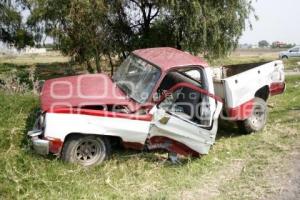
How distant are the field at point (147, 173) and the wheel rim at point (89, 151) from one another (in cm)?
20

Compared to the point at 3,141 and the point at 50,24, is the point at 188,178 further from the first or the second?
the point at 50,24

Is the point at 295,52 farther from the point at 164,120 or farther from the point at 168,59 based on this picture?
the point at 164,120

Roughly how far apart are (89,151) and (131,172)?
0.73 meters

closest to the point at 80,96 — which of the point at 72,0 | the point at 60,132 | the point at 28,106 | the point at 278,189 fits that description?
the point at 60,132

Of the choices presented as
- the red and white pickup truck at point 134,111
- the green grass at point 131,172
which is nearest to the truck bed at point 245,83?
the red and white pickup truck at point 134,111

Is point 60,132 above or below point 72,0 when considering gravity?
below

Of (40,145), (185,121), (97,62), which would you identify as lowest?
(40,145)

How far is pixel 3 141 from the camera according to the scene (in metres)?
6.62

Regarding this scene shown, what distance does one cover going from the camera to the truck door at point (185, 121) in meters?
6.72

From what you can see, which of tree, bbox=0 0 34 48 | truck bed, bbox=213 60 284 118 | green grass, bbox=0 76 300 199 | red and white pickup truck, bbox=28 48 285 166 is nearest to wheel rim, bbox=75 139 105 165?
red and white pickup truck, bbox=28 48 285 166

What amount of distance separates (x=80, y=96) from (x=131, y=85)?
0.93 metres

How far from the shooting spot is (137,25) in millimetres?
17812

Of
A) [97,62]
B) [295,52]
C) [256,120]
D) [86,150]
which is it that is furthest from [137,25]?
[295,52]

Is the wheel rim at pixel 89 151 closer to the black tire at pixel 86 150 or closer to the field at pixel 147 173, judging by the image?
the black tire at pixel 86 150
